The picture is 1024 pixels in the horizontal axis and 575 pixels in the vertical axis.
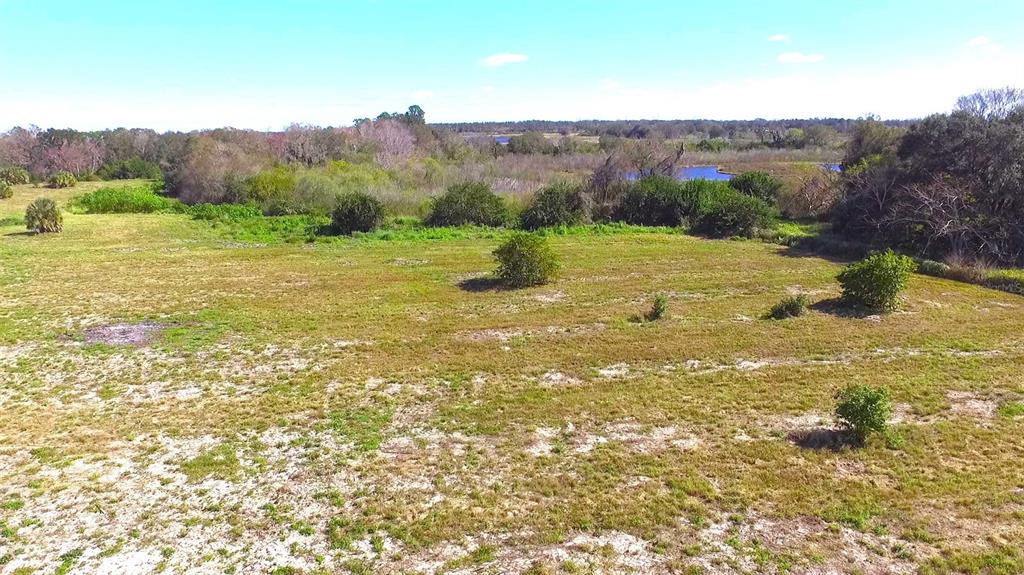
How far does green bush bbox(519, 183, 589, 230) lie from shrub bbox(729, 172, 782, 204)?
11309 mm

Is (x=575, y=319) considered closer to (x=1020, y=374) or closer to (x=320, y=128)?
(x=1020, y=374)

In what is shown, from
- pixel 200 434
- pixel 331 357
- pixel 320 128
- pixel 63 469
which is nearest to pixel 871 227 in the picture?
pixel 331 357

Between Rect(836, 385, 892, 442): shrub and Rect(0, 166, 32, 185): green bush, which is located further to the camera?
Rect(0, 166, 32, 185): green bush

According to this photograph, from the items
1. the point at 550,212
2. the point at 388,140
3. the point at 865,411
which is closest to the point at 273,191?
the point at 388,140

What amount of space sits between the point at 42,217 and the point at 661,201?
113ft

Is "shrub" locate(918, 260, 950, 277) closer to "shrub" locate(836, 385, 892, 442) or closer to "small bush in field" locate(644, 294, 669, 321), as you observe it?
"small bush in field" locate(644, 294, 669, 321)

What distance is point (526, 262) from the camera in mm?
20719

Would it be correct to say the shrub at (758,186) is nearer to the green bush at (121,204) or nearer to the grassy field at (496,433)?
the grassy field at (496,433)

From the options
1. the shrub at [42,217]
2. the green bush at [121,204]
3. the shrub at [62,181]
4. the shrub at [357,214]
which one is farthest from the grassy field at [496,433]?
the shrub at [62,181]

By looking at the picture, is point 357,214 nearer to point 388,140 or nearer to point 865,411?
point 865,411

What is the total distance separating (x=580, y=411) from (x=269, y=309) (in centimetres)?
1114

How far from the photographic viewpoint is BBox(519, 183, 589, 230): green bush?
116ft

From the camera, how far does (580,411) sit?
445 inches

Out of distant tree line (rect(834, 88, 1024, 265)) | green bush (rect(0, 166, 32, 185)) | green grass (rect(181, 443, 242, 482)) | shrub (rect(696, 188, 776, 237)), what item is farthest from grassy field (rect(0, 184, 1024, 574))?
green bush (rect(0, 166, 32, 185))
